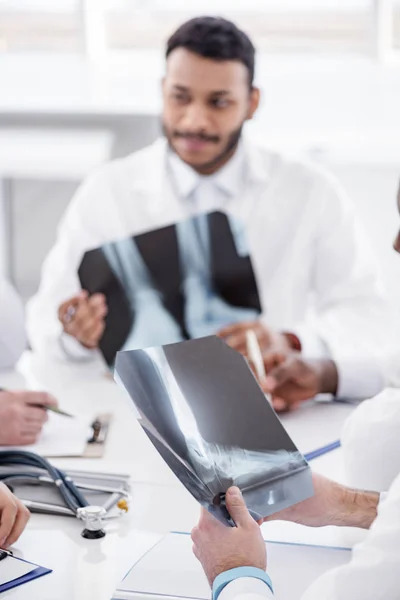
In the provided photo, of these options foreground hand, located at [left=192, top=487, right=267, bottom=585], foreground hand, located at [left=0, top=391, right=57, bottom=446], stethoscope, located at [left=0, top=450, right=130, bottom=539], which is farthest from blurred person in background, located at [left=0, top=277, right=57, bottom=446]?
foreground hand, located at [left=192, top=487, right=267, bottom=585]

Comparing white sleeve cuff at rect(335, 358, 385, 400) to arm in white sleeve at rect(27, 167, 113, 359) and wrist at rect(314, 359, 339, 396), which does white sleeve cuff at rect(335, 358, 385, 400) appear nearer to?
wrist at rect(314, 359, 339, 396)

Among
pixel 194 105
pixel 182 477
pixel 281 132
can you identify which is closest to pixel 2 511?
pixel 182 477

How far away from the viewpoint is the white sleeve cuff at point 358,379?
5.58ft

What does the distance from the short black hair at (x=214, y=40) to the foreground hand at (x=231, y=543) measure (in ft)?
4.58

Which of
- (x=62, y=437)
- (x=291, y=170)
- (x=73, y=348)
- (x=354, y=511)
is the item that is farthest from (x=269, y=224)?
(x=354, y=511)

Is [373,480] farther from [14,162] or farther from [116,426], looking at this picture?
[14,162]

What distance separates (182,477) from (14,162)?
2531 mm

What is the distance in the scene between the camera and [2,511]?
3.64 ft

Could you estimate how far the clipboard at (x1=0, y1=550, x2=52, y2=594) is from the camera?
102cm

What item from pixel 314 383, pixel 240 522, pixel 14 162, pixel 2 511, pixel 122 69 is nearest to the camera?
pixel 240 522

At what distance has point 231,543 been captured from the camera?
97cm

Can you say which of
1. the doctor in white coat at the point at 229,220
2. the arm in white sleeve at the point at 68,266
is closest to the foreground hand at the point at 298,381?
the doctor in white coat at the point at 229,220

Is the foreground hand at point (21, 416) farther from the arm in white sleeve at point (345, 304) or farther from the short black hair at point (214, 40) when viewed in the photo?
the short black hair at point (214, 40)

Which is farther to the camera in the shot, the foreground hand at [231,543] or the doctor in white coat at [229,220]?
the doctor in white coat at [229,220]
